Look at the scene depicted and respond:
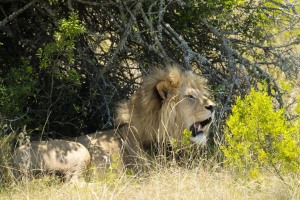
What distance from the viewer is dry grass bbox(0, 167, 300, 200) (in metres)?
4.78

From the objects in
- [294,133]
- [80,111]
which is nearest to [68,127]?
[80,111]

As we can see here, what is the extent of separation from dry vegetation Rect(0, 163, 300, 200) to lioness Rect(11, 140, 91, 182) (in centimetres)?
19

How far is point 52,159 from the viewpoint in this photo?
5754mm

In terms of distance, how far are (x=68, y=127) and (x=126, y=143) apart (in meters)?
1.07

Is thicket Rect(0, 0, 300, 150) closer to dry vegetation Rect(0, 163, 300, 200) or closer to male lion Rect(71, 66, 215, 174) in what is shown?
male lion Rect(71, 66, 215, 174)

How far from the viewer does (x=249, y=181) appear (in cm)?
526

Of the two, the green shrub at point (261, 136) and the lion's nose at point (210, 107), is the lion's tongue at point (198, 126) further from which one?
the green shrub at point (261, 136)

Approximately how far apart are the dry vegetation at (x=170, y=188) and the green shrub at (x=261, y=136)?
5.7 inches

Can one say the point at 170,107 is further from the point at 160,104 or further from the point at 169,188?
the point at 169,188

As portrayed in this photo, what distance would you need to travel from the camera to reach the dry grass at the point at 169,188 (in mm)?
4777

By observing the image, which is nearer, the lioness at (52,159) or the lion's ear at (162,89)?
the lioness at (52,159)

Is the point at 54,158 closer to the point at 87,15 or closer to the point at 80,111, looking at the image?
the point at 80,111

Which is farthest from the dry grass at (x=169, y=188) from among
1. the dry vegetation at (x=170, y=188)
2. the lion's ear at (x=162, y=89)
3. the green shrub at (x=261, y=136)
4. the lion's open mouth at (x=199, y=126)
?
the lion's ear at (x=162, y=89)

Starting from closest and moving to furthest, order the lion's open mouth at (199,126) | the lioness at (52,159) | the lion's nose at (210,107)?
the lioness at (52,159)
the lion's nose at (210,107)
the lion's open mouth at (199,126)
